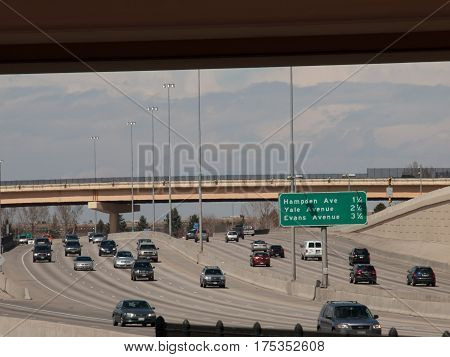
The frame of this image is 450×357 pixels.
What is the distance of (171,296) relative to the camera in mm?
64750

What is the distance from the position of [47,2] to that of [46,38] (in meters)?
2.21

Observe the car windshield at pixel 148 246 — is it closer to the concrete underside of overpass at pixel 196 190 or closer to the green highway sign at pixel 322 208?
the green highway sign at pixel 322 208

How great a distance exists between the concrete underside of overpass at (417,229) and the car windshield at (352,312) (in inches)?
2351

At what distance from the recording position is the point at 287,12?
1321cm

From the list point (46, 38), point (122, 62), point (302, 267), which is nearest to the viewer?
point (46, 38)

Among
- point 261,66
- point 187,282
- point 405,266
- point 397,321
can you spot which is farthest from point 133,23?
→ point 405,266

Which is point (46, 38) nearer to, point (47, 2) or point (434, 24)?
point (47, 2)

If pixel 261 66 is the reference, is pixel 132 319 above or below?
below

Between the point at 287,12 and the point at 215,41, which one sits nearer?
the point at 287,12

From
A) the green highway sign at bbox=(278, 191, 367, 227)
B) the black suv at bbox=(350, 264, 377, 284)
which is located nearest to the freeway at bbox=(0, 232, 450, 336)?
the black suv at bbox=(350, 264, 377, 284)

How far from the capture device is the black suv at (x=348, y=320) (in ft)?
102

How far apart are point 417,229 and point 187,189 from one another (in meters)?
41.3

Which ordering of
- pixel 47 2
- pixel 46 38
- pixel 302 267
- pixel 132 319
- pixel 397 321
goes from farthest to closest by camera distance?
pixel 302 267 → pixel 397 321 → pixel 132 319 → pixel 46 38 → pixel 47 2

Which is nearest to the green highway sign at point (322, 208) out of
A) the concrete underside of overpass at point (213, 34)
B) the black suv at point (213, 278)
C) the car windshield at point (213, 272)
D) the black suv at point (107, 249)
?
the black suv at point (213, 278)
